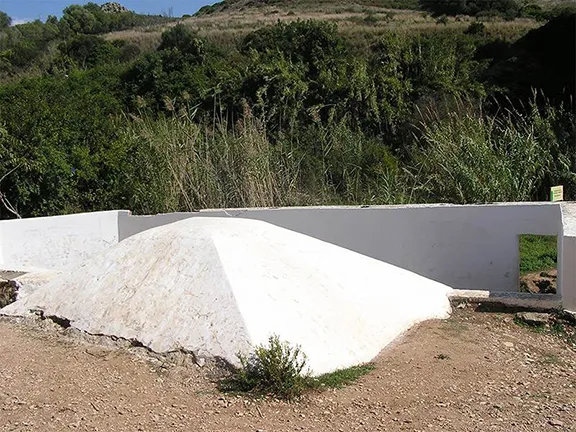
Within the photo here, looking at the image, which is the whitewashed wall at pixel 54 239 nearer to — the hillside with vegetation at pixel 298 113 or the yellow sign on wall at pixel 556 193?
the hillside with vegetation at pixel 298 113

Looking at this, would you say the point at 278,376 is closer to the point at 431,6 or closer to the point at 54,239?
the point at 54,239

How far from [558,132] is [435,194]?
2.11 meters

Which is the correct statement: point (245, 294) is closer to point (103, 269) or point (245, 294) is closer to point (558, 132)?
point (103, 269)

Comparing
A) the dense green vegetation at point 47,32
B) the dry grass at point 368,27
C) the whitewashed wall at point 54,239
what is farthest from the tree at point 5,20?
the whitewashed wall at point 54,239

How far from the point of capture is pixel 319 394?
4.06m

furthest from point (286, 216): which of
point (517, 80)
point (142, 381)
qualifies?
point (517, 80)

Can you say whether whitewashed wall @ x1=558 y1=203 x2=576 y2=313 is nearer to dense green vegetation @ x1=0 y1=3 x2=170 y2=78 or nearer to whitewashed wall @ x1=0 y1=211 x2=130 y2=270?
whitewashed wall @ x1=0 y1=211 x2=130 y2=270

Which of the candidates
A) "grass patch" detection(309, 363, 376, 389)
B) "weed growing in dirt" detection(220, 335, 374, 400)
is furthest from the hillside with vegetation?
"weed growing in dirt" detection(220, 335, 374, 400)

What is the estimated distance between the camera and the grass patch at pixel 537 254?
788 centimetres

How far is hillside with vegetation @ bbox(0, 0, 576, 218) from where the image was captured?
8.83 m

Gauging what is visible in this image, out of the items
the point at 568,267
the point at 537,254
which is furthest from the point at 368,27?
the point at 568,267

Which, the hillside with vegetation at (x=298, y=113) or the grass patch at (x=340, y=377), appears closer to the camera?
the grass patch at (x=340, y=377)

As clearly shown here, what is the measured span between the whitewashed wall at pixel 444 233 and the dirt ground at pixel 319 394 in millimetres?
1672

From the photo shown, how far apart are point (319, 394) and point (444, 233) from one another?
3.47m
